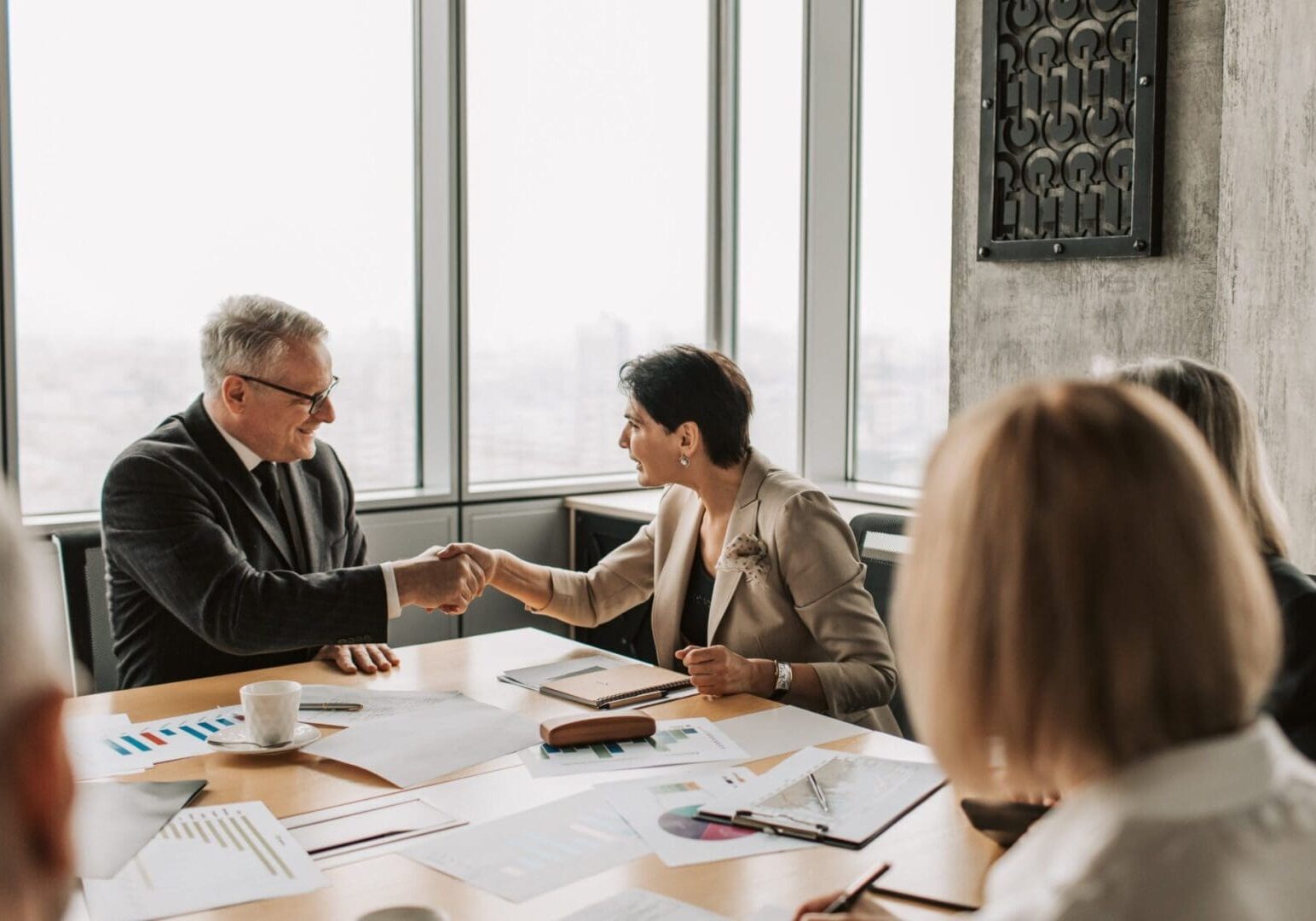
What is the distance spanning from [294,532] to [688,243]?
2483mm

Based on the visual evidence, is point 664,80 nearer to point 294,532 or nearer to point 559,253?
point 559,253

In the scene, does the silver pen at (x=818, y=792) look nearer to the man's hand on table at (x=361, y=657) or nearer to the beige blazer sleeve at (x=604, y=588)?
the man's hand on table at (x=361, y=657)

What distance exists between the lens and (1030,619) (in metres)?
0.80

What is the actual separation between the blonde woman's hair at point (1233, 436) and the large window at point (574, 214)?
289 cm

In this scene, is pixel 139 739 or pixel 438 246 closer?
pixel 139 739

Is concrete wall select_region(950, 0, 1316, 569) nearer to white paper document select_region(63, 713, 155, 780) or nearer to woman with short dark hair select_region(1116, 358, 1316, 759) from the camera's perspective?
woman with short dark hair select_region(1116, 358, 1316, 759)

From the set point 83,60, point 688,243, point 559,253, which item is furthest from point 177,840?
point 688,243

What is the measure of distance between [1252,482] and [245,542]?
195 centimetres

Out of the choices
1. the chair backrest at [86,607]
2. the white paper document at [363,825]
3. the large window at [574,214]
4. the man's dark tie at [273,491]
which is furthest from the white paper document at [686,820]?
the large window at [574,214]

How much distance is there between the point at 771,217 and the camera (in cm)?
469

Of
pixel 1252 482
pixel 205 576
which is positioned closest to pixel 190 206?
pixel 205 576

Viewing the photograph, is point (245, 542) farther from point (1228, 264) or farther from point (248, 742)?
point (1228, 264)

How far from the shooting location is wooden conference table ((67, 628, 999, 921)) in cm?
136

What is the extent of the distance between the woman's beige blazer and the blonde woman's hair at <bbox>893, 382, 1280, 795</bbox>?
59.1 inches
